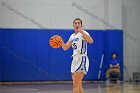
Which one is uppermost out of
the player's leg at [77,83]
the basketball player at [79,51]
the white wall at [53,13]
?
the white wall at [53,13]

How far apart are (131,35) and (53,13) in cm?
515

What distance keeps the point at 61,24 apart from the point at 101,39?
8.49 feet

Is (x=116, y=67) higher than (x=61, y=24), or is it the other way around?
(x=61, y=24)

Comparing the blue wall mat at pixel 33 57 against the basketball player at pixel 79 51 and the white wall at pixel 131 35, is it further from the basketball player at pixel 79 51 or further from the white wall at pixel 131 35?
the basketball player at pixel 79 51

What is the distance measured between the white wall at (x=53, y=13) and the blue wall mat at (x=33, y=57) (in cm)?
49

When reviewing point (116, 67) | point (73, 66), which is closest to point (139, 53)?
point (116, 67)

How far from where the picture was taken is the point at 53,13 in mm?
20531

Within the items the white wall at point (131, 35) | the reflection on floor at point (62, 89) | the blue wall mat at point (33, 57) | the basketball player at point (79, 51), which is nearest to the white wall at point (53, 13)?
the blue wall mat at point (33, 57)

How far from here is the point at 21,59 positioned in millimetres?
19641

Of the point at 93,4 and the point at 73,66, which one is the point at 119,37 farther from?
the point at 73,66

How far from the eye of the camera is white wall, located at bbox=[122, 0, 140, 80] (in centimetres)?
2152

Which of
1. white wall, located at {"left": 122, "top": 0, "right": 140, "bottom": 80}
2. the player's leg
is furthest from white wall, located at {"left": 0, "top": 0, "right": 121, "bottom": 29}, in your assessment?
the player's leg

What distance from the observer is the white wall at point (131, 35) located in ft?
70.6

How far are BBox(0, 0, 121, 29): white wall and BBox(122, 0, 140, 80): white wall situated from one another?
41.1 inches
